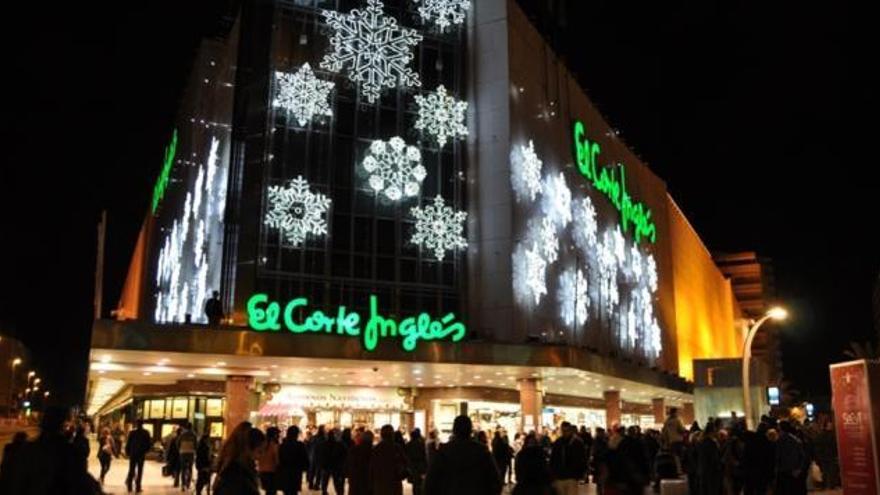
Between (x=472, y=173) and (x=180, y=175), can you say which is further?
(x=180, y=175)

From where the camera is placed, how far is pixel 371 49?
1602 inches

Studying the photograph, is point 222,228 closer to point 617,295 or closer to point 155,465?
point 155,465

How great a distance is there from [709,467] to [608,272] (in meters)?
39.5

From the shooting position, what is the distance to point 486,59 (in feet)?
142

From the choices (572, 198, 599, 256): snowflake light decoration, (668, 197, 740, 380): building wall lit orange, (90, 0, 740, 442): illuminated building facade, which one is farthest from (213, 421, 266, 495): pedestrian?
(668, 197, 740, 380): building wall lit orange

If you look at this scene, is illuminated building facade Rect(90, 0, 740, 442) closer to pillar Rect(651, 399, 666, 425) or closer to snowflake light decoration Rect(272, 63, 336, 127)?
snowflake light decoration Rect(272, 63, 336, 127)

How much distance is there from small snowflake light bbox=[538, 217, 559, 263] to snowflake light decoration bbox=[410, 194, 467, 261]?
505 centimetres

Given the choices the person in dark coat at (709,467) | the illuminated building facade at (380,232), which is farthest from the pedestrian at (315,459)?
the person in dark coat at (709,467)

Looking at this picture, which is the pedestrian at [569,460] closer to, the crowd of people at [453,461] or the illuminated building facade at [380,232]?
the crowd of people at [453,461]

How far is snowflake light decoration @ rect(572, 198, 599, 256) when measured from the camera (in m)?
50.2

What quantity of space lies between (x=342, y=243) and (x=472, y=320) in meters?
7.27

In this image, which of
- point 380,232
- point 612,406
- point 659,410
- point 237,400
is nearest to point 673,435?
point 237,400

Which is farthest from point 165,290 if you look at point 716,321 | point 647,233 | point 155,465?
point 716,321

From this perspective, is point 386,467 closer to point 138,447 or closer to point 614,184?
point 138,447
